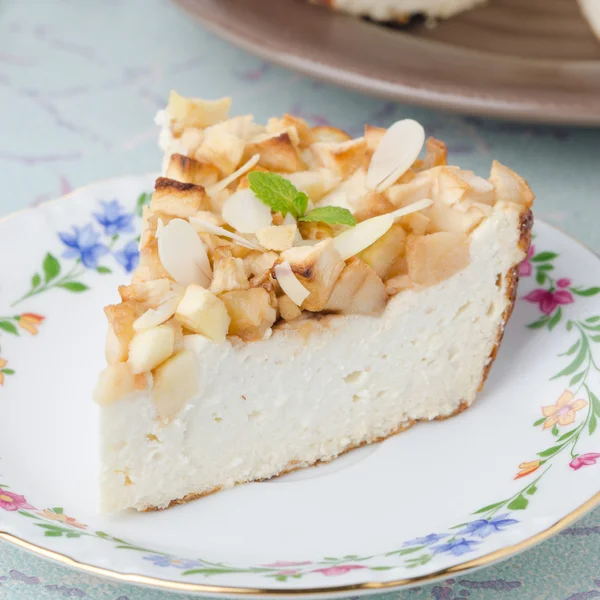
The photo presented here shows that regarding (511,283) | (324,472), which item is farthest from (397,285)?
(324,472)

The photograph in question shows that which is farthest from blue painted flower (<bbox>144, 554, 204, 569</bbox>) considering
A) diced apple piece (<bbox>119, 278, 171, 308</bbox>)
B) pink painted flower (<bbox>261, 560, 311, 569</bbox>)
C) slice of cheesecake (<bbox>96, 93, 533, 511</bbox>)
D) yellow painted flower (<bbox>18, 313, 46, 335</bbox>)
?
yellow painted flower (<bbox>18, 313, 46, 335</bbox>)

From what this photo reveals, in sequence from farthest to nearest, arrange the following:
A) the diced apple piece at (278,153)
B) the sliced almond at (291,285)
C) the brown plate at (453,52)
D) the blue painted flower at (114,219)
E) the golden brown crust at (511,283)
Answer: the brown plate at (453,52) → the blue painted flower at (114,219) → the diced apple piece at (278,153) → the golden brown crust at (511,283) → the sliced almond at (291,285)

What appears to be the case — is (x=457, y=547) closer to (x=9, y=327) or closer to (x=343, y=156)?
(x=343, y=156)

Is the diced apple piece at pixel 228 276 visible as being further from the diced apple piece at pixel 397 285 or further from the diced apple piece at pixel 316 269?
the diced apple piece at pixel 397 285

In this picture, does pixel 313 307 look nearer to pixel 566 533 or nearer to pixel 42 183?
pixel 566 533

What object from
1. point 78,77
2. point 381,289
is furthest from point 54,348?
point 78,77

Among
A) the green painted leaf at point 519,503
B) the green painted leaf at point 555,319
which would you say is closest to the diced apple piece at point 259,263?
the green painted leaf at point 519,503
